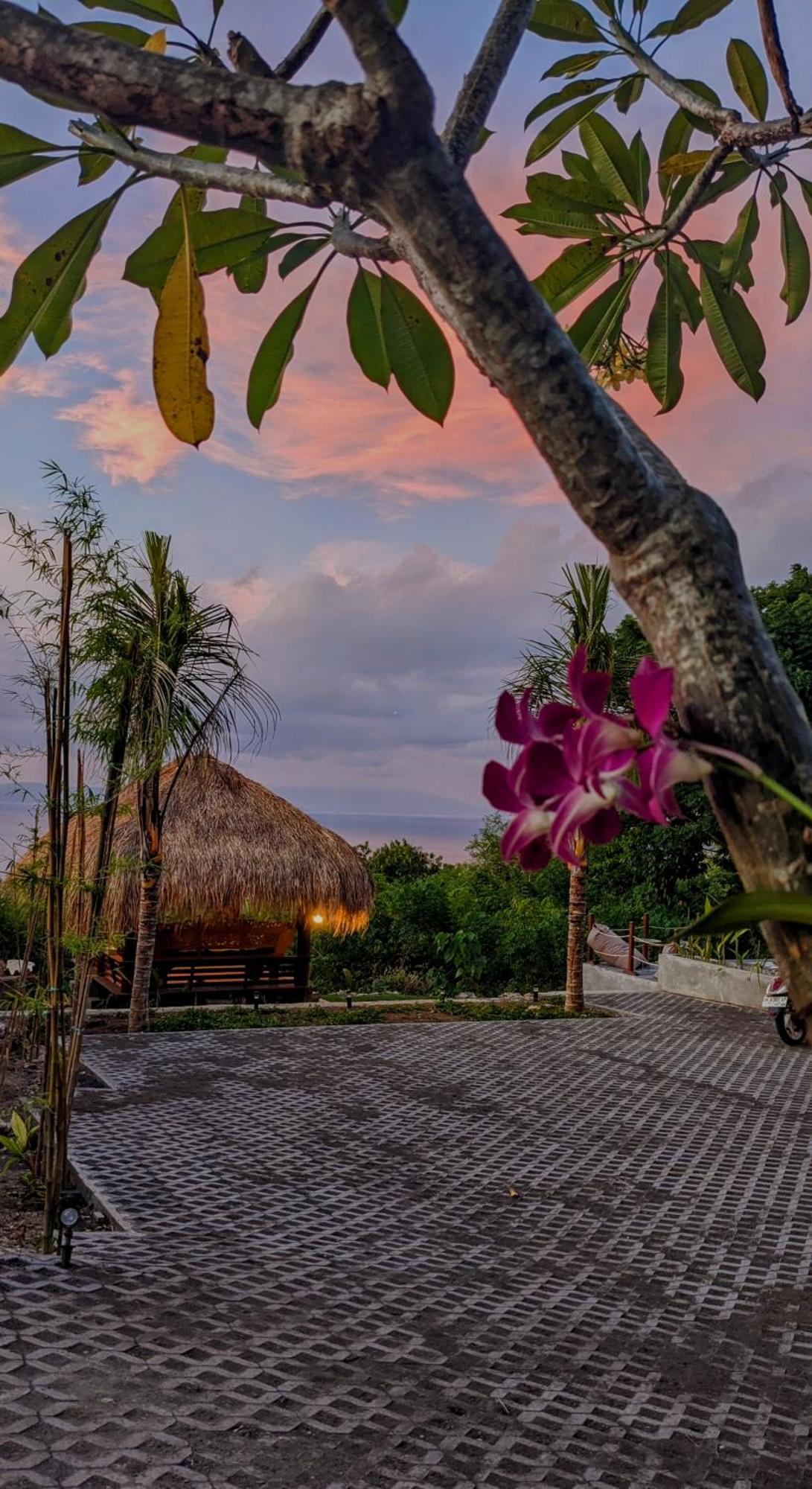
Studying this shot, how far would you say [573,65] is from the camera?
5.47 ft

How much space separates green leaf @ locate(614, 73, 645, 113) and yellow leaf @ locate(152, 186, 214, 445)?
1119 mm

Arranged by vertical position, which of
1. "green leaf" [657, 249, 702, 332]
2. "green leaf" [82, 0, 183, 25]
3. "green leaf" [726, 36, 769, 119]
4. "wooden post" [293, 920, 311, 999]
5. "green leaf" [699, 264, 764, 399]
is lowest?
"wooden post" [293, 920, 311, 999]

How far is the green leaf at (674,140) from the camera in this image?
1679 mm

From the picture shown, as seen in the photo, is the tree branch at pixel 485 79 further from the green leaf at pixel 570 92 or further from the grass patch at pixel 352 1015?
the grass patch at pixel 352 1015

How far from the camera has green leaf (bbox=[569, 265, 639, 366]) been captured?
152 cm

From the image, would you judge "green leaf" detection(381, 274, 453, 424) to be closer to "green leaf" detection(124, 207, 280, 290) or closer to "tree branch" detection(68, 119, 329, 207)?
"green leaf" detection(124, 207, 280, 290)

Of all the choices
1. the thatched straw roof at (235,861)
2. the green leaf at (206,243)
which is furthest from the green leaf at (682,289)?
the thatched straw roof at (235,861)

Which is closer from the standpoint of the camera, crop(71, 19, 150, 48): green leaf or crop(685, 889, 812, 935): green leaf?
crop(685, 889, 812, 935): green leaf

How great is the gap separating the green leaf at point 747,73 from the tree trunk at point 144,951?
20.2 feet

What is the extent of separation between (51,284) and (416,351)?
0.36 m

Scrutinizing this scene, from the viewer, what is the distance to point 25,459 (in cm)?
395

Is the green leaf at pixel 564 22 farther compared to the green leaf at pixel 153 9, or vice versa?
the green leaf at pixel 564 22

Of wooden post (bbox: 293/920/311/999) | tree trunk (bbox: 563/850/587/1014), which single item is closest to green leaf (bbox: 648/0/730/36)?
tree trunk (bbox: 563/850/587/1014)

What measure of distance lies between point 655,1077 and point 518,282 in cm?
626
